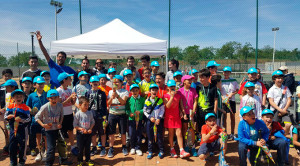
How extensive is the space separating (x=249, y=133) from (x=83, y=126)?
2.78 meters

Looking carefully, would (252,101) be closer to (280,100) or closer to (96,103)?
(280,100)

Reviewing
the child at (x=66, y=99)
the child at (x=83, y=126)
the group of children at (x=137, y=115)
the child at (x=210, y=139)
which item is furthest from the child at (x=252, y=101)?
the child at (x=66, y=99)

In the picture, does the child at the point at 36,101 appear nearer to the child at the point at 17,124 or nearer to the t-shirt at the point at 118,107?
the child at the point at 17,124

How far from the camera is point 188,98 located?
154 inches

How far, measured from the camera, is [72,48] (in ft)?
18.7

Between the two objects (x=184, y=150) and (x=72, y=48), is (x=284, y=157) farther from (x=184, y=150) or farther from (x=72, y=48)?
(x=72, y=48)

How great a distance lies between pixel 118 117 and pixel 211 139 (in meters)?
1.80

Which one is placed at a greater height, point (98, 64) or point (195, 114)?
point (98, 64)

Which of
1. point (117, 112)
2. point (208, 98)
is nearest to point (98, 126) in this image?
point (117, 112)

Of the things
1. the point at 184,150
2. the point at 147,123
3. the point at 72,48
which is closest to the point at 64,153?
the point at 147,123

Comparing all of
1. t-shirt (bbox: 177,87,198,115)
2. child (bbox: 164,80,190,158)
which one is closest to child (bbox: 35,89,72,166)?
child (bbox: 164,80,190,158)

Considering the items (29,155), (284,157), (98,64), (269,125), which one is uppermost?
(98,64)

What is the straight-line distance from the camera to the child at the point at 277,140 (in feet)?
10.6

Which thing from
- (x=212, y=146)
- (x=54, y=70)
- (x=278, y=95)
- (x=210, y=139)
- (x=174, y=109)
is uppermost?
→ (x=54, y=70)
